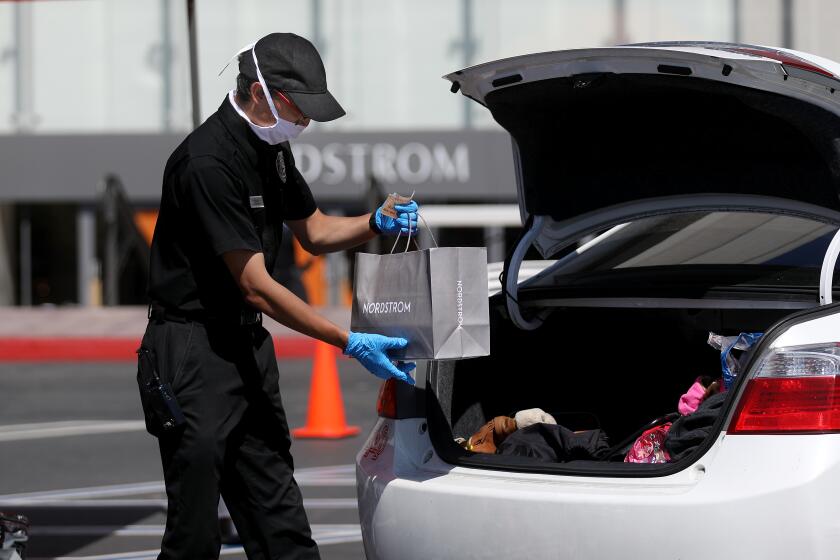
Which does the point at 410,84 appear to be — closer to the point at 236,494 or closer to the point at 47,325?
the point at 47,325

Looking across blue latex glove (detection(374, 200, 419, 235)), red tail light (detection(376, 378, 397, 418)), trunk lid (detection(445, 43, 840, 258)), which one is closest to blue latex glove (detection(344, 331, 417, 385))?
red tail light (detection(376, 378, 397, 418))

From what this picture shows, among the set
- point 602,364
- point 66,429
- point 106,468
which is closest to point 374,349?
point 602,364

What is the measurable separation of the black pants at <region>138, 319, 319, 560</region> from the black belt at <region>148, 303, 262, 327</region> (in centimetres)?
2

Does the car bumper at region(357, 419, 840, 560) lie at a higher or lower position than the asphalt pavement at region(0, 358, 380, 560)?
higher

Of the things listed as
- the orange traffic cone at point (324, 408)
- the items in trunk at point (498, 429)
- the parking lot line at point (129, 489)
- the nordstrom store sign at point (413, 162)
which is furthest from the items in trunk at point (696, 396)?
the nordstrom store sign at point (413, 162)

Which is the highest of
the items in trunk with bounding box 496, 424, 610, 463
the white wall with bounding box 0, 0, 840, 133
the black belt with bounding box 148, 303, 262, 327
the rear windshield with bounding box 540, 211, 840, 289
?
the white wall with bounding box 0, 0, 840, 133

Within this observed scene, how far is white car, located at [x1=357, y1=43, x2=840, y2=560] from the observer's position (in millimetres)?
3385

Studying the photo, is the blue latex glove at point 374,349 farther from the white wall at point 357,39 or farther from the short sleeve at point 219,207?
the white wall at point 357,39

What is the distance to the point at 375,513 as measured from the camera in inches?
154

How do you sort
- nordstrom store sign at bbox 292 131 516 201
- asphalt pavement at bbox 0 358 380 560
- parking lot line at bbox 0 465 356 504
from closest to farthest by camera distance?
1. asphalt pavement at bbox 0 358 380 560
2. parking lot line at bbox 0 465 356 504
3. nordstrom store sign at bbox 292 131 516 201

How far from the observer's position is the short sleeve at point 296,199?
168 inches

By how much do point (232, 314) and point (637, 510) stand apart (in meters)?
1.27

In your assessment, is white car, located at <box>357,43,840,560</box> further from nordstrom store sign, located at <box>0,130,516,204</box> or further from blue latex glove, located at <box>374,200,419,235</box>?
nordstrom store sign, located at <box>0,130,516,204</box>

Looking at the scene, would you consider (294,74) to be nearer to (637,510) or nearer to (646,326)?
(637,510)
